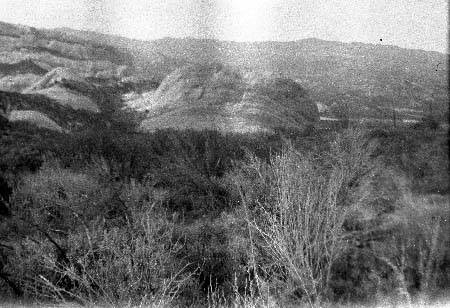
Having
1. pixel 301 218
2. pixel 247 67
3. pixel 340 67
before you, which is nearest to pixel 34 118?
pixel 247 67

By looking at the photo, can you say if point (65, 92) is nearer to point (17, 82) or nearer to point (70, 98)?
point (70, 98)

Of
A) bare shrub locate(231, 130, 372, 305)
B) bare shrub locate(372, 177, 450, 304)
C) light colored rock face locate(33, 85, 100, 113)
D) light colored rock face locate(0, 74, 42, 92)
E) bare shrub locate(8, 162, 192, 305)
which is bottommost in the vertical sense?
light colored rock face locate(0, 74, 42, 92)

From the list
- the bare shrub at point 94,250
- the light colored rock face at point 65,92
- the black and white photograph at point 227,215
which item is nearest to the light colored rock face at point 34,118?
the black and white photograph at point 227,215

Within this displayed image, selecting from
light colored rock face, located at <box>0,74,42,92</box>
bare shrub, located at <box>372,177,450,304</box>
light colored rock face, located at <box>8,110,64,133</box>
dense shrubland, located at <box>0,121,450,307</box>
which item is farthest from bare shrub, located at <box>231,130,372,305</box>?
light colored rock face, located at <box>0,74,42,92</box>

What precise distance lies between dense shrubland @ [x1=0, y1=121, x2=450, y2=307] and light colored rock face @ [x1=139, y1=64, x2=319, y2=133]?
7.85m

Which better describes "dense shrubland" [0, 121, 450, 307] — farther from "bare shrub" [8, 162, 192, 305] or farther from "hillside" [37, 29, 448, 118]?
"hillside" [37, 29, 448, 118]

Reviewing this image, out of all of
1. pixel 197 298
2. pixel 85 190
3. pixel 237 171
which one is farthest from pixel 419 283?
pixel 85 190

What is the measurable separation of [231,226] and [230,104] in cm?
1535

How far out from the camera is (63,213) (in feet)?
26.9

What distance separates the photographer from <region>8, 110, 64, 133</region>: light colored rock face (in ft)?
66.6

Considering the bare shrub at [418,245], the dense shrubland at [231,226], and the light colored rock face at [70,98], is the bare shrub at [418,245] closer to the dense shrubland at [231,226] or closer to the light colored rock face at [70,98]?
the dense shrubland at [231,226]

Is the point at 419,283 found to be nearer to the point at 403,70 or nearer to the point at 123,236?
the point at 123,236

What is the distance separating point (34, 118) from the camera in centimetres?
2094

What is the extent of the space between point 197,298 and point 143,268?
68 cm
